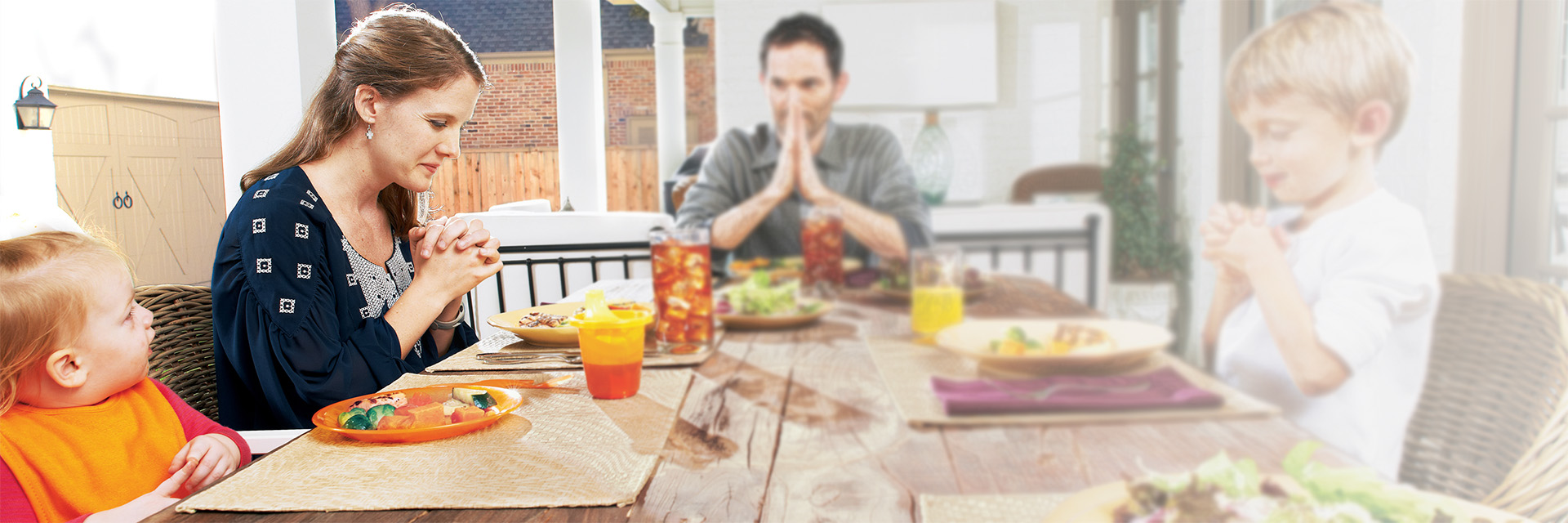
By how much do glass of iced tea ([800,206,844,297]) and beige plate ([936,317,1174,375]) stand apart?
0.41 ft

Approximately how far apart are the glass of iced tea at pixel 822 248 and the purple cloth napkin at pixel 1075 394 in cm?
14

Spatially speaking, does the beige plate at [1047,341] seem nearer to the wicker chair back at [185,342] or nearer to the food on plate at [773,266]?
the food on plate at [773,266]

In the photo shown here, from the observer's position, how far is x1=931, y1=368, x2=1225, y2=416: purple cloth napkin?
2.24 feet

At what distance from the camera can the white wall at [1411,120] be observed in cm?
61

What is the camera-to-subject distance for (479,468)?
560 mm

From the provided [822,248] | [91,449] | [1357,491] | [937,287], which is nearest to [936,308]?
[937,287]

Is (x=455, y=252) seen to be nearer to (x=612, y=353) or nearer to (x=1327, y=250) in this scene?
(x=612, y=353)

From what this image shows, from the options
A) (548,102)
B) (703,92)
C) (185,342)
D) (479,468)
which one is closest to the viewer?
(479,468)

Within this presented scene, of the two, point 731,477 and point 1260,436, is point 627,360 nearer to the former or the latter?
point 731,477

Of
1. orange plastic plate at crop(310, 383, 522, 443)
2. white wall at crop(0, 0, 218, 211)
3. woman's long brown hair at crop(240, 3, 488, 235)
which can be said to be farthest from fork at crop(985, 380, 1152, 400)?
white wall at crop(0, 0, 218, 211)

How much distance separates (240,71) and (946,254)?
1.00m

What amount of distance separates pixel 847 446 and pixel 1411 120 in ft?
1.67

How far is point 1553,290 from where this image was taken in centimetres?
61

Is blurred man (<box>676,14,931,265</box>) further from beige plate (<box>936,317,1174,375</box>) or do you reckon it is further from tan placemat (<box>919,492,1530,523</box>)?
tan placemat (<box>919,492,1530,523</box>)
